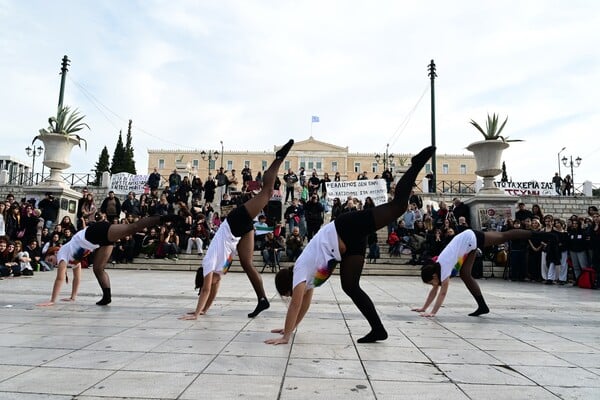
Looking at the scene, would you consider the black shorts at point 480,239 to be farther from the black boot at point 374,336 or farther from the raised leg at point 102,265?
the raised leg at point 102,265

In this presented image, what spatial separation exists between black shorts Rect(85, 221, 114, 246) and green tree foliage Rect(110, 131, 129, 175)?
49.8 m

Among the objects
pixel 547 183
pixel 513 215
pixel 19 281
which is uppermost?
pixel 547 183

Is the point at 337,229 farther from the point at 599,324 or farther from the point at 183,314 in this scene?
the point at 599,324

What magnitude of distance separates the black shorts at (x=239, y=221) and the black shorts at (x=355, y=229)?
1.66m

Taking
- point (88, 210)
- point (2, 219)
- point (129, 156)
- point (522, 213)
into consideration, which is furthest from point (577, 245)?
point (129, 156)

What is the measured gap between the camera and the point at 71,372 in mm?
2936

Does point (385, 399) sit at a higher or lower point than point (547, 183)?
lower

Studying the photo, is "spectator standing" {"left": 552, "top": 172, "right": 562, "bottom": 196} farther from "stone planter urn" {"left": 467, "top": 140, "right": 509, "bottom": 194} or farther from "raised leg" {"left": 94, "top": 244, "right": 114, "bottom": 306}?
"raised leg" {"left": 94, "top": 244, "right": 114, "bottom": 306}

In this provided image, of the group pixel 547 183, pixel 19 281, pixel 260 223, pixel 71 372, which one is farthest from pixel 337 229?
pixel 547 183

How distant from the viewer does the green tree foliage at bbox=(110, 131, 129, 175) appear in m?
52.3

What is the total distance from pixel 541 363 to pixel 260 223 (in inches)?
459

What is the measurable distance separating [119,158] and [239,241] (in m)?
52.9

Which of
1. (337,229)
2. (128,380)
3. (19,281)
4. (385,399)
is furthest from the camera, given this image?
(19,281)

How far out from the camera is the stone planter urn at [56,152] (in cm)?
1614
